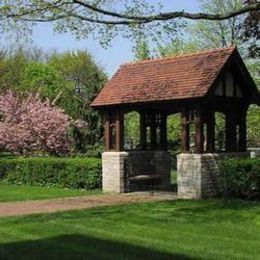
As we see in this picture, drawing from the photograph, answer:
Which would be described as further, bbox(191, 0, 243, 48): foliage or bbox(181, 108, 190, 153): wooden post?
bbox(191, 0, 243, 48): foliage

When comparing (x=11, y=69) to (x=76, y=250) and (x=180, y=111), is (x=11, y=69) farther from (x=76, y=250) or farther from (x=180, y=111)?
(x=76, y=250)

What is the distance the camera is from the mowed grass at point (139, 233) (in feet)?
34.1

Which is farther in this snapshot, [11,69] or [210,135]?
[11,69]

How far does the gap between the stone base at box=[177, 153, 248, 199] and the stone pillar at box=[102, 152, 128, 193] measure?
7.96 ft

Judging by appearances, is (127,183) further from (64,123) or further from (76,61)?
(76,61)

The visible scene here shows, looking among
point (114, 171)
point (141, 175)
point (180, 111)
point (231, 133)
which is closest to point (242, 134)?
point (231, 133)

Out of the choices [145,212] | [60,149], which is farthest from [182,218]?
[60,149]

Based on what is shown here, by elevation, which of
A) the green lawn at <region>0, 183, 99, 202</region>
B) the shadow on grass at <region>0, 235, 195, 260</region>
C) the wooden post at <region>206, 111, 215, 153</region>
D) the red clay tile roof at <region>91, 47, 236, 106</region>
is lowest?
the shadow on grass at <region>0, 235, 195, 260</region>

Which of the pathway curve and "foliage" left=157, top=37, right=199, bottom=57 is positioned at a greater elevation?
"foliage" left=157, top=37, right=199, bottom=57

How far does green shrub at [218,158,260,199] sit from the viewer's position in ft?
60.3

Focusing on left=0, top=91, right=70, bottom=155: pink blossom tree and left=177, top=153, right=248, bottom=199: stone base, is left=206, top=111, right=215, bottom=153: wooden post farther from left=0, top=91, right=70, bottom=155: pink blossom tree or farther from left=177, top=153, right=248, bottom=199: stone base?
left=0, top=91, right=70, bottom=155: pink blossom tree

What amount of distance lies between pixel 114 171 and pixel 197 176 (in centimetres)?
340

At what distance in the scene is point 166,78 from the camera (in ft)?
69.4

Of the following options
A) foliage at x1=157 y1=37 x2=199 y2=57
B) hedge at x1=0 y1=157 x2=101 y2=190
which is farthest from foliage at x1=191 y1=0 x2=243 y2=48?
hedge at x1=0 y1=157 x2=101 y2=190
